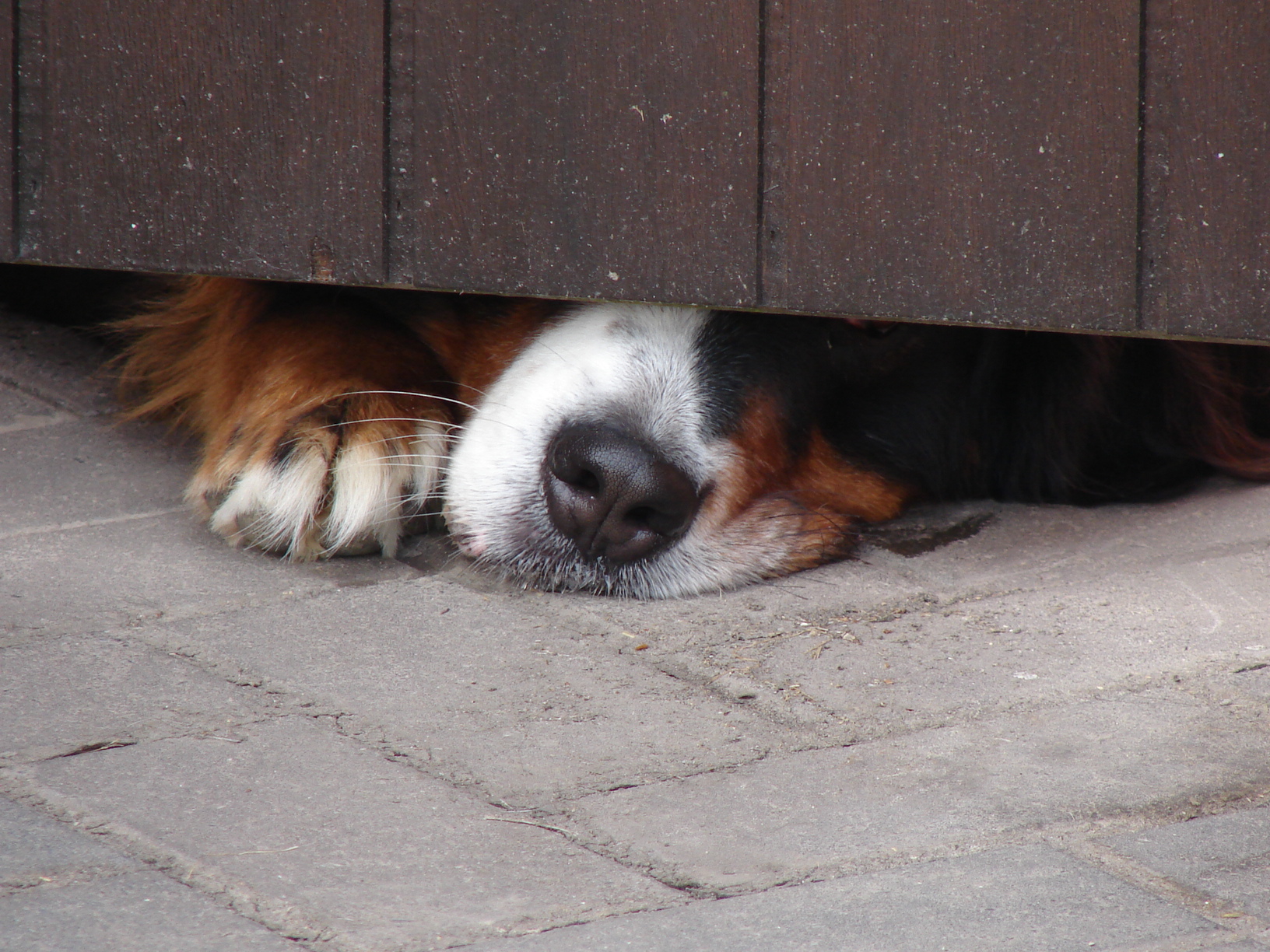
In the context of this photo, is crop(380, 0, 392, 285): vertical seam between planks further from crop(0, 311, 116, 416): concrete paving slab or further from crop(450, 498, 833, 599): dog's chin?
crop(0, 311, 116, 416): concrete paving slab

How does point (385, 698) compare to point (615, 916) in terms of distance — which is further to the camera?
point (385, 698)

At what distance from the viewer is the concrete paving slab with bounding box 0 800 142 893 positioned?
131 cm

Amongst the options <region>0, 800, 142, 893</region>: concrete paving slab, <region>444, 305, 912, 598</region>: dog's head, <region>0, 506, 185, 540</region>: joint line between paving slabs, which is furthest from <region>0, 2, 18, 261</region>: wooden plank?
<region>0, 800, 142, 893</region>: concrete paving slab

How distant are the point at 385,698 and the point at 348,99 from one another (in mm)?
1156

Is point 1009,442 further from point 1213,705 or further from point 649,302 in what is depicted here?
point 1213,705

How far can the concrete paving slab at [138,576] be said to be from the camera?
81.7 inches

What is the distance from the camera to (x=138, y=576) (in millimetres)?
2256

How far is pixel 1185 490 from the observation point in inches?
116

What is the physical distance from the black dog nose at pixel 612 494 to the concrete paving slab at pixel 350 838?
2.61 feet

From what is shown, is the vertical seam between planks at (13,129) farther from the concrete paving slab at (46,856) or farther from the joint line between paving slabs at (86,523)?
the concrete paving slab at (46,856)

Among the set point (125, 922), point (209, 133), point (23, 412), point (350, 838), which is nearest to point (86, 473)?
point (23, 412)

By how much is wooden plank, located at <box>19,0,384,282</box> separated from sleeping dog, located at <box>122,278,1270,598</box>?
270 millimetres

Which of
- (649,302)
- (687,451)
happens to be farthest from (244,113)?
(687,451)

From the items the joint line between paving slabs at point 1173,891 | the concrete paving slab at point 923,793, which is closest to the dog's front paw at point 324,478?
the concrete paving slab at point 923,793
